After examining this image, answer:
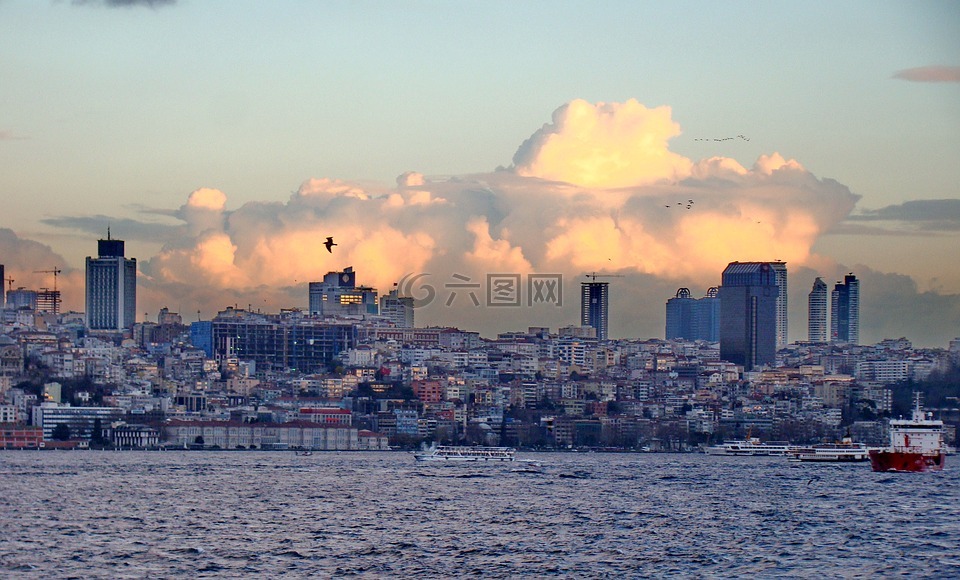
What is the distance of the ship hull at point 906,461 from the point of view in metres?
68.2

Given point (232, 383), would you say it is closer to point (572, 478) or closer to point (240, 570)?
point (572, 478)

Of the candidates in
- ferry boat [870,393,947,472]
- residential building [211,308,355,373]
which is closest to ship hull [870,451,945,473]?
ferry boat [870,393,947,472]

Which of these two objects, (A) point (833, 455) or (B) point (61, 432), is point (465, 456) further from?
(B) point (61, 432)

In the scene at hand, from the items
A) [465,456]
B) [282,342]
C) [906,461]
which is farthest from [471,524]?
[282,342]

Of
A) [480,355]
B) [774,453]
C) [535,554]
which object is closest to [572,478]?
[535,554]

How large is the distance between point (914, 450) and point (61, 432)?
5633cm

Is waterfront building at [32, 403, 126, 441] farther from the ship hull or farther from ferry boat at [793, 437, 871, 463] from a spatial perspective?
the ship hull

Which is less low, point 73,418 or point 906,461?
point 906,461

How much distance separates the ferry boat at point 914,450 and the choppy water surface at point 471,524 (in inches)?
76.6

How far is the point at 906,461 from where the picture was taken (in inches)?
2687

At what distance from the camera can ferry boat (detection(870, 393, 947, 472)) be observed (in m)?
68.4

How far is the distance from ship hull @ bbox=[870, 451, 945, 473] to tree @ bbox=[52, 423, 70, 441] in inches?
2125

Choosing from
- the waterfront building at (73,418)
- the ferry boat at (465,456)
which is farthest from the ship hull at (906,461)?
the waterfront building at (73,418)

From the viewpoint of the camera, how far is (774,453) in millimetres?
102062
